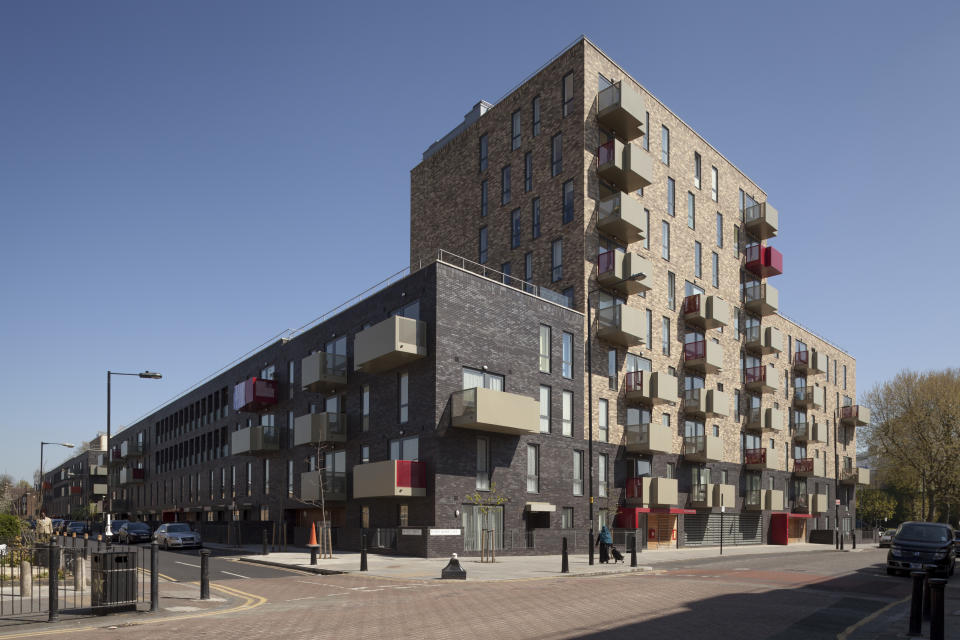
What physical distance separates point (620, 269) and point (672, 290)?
8701 millimetres

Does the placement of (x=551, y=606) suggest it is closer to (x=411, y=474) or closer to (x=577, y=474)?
(x=411, y=474)

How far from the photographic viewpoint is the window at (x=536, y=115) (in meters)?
45.0

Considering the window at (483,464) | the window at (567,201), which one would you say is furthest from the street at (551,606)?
the window at (567,201)

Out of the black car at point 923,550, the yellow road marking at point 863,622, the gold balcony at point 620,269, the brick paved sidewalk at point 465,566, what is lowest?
the brick paved sidewalk at point 465,566

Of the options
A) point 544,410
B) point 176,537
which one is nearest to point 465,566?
point 544,410

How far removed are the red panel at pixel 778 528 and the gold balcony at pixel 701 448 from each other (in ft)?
45.5

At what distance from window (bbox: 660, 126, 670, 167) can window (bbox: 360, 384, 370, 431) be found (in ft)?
78.7

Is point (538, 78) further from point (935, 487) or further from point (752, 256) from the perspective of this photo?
point (935, 487)

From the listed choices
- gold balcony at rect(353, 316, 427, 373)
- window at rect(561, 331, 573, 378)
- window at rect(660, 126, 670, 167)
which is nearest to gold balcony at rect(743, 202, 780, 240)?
window at rect(660, 126, 670, 167)

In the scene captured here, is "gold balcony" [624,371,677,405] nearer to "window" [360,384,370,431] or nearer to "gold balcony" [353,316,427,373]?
"gold balcony" [353,316,427,373]

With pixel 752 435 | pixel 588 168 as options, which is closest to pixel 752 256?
pixel 752 435

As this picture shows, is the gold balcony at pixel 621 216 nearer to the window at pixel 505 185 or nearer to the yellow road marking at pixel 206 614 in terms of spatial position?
the window at pixel 505 185

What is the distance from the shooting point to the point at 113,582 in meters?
13.9

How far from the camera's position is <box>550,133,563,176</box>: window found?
4306 cm
